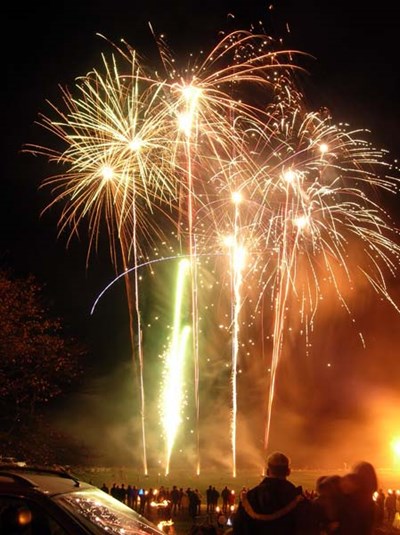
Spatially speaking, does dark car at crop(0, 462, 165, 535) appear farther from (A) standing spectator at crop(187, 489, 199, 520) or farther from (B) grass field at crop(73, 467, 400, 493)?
(B) grass field at crop(73, 467, 400, 493)

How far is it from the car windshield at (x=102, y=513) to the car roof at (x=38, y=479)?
3.2 inches

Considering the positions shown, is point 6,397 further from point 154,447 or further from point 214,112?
point 154,447

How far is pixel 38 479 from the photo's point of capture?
13.9 feet

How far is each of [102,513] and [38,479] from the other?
1.48ft

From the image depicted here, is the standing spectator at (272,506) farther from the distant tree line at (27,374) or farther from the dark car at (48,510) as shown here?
the distant tree line at (27,374)

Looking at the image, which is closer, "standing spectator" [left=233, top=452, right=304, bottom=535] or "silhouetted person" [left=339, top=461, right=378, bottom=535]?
"standing spectator" [left=233, top=452, right=304, bottom=535]

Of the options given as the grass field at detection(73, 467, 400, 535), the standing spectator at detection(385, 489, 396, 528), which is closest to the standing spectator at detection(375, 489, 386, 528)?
the standing spectator at detection(385, 489, 396, 528)

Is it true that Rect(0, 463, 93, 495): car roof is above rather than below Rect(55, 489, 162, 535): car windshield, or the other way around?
above

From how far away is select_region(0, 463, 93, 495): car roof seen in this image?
12.3ft

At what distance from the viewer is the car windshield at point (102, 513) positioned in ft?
12.6

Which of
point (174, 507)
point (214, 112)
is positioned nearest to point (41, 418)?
point (174, 507)

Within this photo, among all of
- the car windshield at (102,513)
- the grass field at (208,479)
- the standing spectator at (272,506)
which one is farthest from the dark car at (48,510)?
the grass field at (208,479)

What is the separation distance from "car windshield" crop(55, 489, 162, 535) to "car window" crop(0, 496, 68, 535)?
0.11 metres

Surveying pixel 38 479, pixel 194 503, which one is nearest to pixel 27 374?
pixel 194 503
